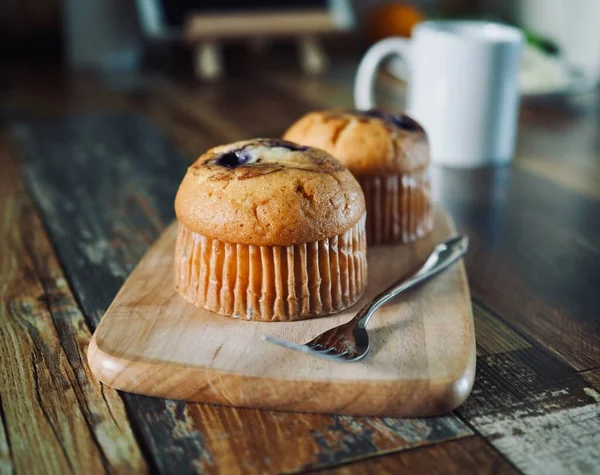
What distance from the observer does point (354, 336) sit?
2.57 feet

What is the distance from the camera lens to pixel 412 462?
639mm

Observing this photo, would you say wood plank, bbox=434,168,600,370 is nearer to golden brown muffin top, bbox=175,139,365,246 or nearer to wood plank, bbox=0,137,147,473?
golden brown muffin top, bbox=175,139,365,246

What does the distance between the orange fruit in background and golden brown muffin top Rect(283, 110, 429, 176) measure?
1.36 metres

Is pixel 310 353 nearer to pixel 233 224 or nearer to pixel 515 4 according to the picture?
pixel 233 224

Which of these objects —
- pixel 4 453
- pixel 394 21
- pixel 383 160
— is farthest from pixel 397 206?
pixel 394 21

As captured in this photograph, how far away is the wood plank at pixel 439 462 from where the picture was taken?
0.63 meters

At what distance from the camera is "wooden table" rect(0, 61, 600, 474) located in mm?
650

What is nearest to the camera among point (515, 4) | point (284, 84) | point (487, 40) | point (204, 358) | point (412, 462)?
point (412, 462)

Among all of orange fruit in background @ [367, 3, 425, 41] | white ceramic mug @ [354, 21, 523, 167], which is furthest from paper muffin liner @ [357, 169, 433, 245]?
orange fruit in background @ [367, 3, 425, 41]

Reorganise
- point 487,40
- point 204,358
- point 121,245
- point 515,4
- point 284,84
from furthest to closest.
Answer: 1. point 515,4
2. point 284,84
3. point 487,40
4. point 121,245
5. point 204,358

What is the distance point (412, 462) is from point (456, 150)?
943mm

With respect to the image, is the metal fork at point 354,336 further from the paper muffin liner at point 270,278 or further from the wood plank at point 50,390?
the wood plank at point 50,390

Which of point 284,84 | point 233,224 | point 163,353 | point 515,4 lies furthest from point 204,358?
point 515,4

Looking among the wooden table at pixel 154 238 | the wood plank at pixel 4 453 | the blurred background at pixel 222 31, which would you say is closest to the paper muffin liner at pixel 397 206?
the wooden table at pixel 154 238
